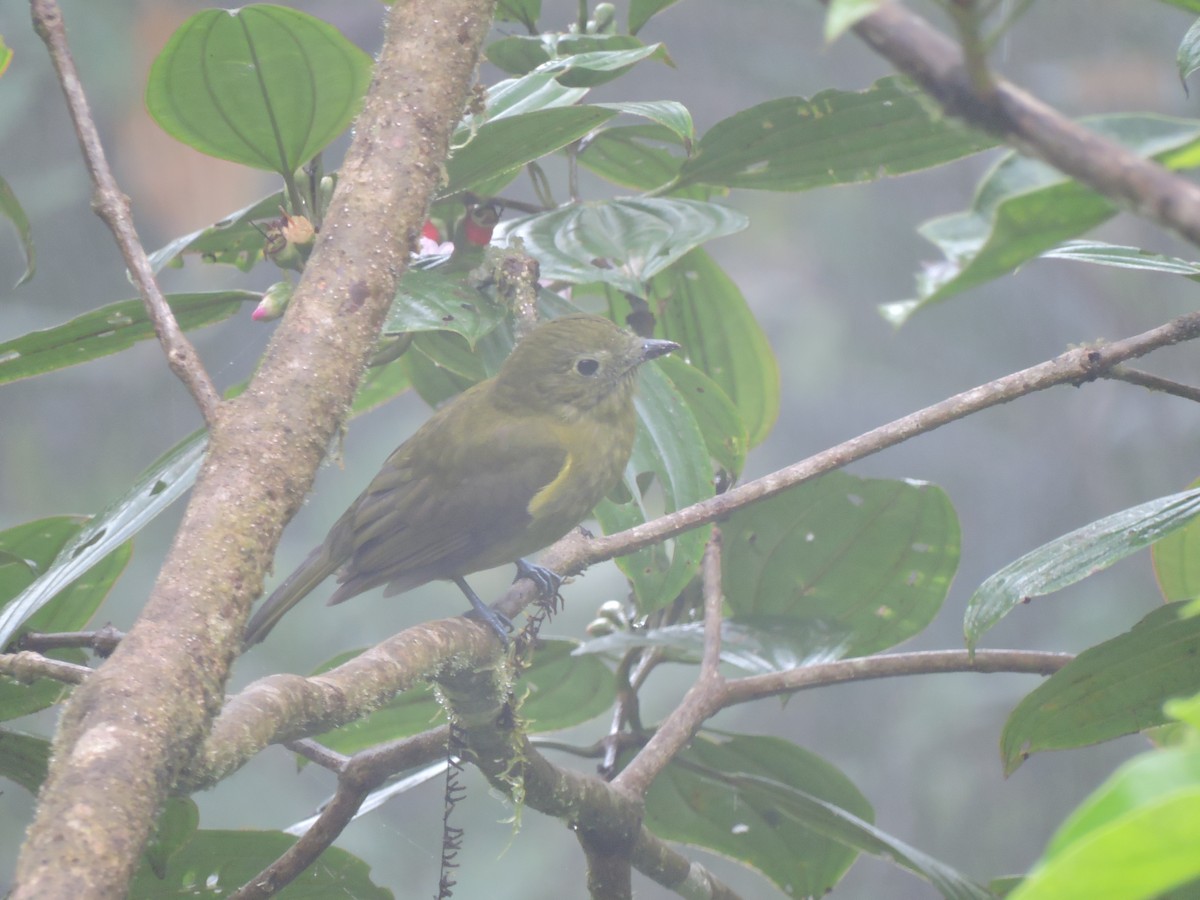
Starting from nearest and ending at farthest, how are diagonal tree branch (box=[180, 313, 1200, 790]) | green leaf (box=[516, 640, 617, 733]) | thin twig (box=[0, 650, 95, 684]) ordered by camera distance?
diagonal tree branch (box=[180, 313, 1200, 790]) < thin twig (box=[0, 650, 95, 684]) < green leaf (box=[516, 640, 617, 733])

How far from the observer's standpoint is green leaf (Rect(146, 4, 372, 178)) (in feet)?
4.72

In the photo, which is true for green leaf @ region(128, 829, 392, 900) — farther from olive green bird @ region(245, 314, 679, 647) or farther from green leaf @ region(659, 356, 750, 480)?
green leaf @ region(659, 356, 750, 480)

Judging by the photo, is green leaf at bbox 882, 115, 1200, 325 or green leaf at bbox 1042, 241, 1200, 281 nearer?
green leaf at bbox 882, 115, 1200, 325

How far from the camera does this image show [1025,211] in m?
0.52

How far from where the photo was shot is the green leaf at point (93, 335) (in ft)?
5.24

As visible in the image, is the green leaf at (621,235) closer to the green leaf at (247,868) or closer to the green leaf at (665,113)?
the green leaf at (665,113)

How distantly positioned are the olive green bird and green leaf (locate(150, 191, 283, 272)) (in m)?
0.52

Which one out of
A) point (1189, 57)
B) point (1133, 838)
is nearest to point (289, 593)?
point (1189, 57)

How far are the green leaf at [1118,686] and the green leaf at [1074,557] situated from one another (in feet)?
0.34

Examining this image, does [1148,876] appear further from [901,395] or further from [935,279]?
[901,395]

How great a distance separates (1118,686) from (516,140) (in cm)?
103

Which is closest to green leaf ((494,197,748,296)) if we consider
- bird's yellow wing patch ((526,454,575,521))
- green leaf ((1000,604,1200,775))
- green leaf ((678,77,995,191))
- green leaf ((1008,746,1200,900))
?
green leaf ((678,77,995,191))

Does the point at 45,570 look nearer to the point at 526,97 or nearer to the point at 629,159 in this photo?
the point at 526,97

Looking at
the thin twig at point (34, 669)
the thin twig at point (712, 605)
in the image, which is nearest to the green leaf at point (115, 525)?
the thin twig at point (34, 669)
